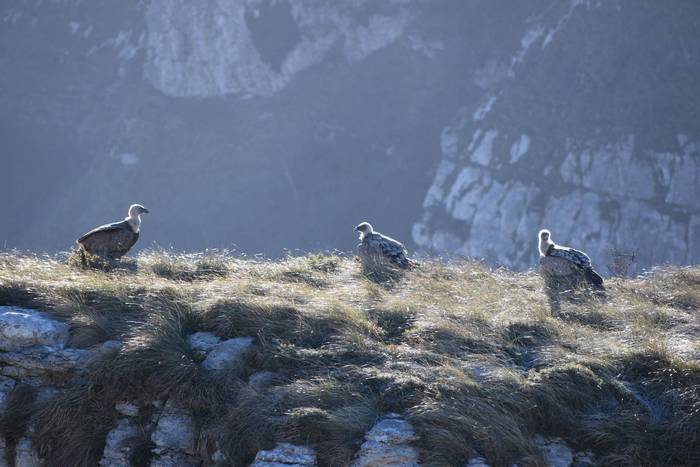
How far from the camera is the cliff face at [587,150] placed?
189ft

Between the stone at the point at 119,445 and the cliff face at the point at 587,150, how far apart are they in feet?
166

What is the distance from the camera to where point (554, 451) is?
268 inches

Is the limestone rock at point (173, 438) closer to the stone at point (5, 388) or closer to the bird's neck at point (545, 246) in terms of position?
the stone at point (5, 388)

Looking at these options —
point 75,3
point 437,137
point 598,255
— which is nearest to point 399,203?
point 437,137

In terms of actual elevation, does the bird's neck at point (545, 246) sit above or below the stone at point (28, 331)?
above

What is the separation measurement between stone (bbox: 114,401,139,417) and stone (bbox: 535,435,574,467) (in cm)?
363

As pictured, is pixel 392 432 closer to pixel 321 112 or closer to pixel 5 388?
pixel 5 388

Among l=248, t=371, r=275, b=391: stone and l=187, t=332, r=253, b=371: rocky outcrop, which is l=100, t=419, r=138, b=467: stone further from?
l=248, t=371, r=275, b=391: stone

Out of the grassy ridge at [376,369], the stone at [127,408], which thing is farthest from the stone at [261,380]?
the stone at [127,408]

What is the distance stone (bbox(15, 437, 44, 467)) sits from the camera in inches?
291

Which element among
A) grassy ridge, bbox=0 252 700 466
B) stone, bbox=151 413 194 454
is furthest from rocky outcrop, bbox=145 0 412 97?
stone, bbox=151 413 194 454

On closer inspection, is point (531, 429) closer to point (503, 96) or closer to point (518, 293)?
point (518, 293)

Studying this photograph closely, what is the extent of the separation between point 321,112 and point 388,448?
79.6 meters

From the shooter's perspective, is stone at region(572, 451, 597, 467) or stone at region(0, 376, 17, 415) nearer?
stone at region(572, 451, 597, 467)
